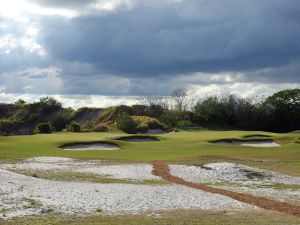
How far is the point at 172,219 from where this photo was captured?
18.1 meters

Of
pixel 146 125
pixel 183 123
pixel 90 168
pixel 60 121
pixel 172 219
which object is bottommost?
pixel 172 219

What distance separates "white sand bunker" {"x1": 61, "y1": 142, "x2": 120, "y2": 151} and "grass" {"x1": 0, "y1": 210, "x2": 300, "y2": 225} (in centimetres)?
4070

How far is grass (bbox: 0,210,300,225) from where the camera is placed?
56.0 feet

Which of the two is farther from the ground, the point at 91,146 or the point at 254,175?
the point at 91,146

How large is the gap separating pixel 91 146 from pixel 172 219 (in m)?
43.7

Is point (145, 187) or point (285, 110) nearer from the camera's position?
point (145, 187)

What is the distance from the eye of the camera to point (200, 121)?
125 meters

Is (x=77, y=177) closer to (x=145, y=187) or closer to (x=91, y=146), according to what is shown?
(x=145, y=187)

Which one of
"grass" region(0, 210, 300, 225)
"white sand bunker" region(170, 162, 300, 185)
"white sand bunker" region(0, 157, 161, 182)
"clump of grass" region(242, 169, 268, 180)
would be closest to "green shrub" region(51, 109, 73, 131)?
"white sand bunker" region(0, 157, 161, 182)

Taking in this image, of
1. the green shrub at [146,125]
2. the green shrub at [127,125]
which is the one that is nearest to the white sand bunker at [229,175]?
the green shrub at [127,125]

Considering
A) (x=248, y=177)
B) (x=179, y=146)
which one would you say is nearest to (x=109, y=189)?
(x=248, y=177)

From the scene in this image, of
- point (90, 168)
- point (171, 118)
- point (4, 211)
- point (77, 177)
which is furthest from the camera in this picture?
point (171, 118)

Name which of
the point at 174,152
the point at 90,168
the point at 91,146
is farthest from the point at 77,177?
the point at 91,146

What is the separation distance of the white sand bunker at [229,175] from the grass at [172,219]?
14467mm
